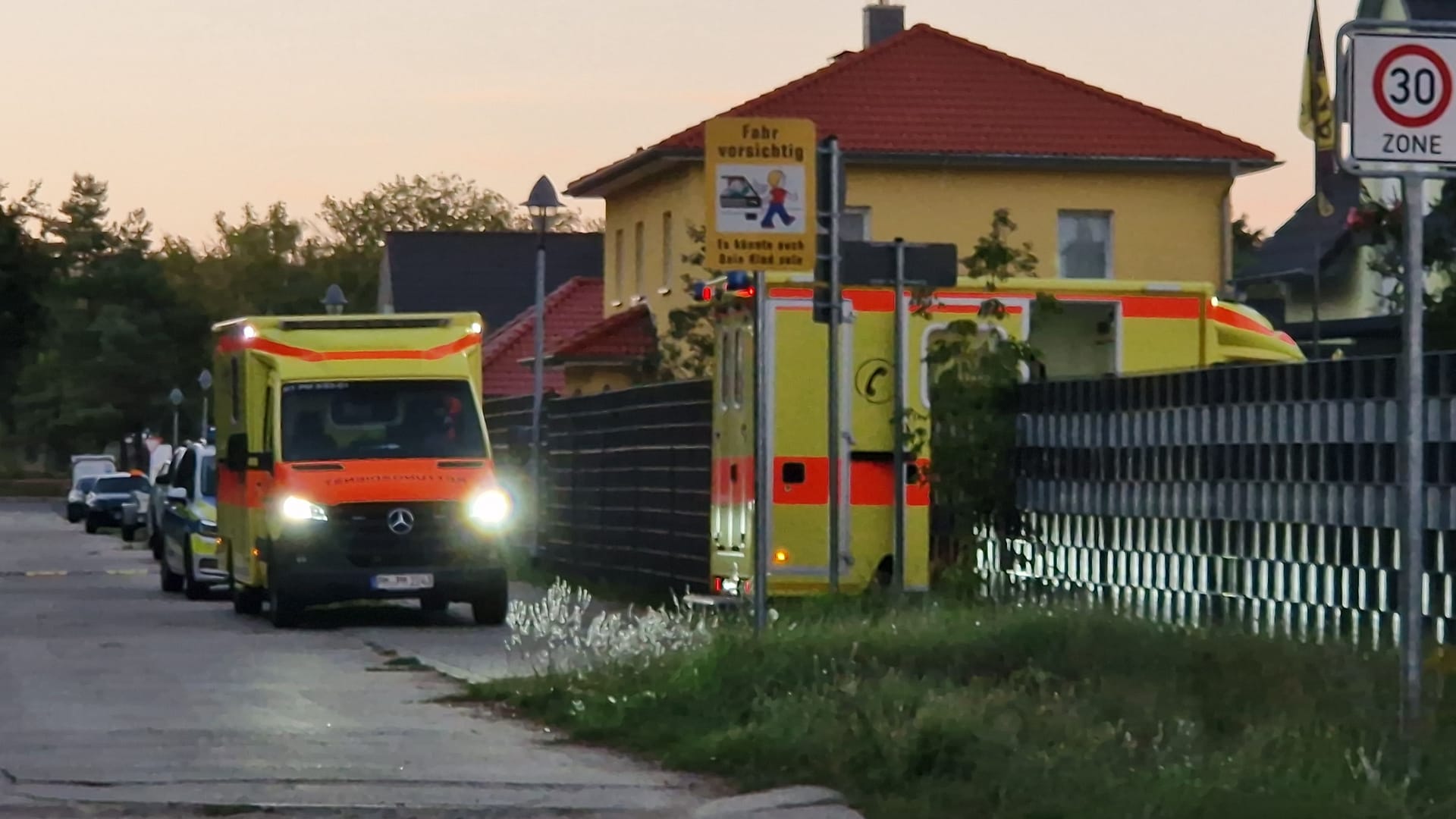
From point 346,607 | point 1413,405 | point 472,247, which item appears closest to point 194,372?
point 472,247

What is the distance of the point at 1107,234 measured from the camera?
1879 inches

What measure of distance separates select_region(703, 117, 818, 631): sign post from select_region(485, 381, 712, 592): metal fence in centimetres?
769

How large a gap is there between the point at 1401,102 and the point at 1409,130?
0.36 feet

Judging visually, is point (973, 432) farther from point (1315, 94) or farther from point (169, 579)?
point (1315, 94)

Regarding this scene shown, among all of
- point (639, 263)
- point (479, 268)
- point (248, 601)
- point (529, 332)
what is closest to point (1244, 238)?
point (479, 268)

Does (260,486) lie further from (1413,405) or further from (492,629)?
(1413,405)

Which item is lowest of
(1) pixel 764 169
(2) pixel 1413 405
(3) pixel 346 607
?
(3) pixel 346 607

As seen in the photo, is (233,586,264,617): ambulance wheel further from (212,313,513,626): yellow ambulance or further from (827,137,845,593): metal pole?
(827,137,845,593): metal pole

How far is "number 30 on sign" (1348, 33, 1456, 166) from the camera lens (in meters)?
9.51

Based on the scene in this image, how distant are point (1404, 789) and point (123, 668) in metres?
10.6

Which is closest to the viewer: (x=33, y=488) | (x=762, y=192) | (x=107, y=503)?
(x=762, y=192)

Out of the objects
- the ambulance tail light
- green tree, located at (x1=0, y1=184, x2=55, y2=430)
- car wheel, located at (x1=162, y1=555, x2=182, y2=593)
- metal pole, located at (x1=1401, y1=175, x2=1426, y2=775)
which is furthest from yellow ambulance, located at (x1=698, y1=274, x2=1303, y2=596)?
green tree, located at (x1=0, y1=184, x2=55, y2=430)

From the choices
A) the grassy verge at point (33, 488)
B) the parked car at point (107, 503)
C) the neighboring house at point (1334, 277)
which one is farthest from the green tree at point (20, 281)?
the neighboring house at point (1334, 277)

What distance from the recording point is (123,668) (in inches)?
689
